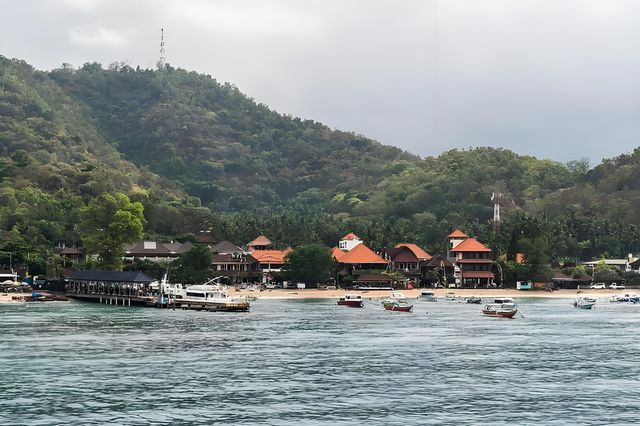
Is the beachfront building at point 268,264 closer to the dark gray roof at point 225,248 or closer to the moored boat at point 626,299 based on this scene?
the dark gray roof at point 225,248

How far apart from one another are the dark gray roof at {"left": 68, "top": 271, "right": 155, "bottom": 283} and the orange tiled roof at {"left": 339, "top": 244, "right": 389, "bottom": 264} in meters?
48.3

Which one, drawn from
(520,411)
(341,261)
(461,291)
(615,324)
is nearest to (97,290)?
(341,261)

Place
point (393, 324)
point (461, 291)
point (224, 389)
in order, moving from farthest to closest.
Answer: point (461, 291)
point (393, 324)
point (224, 389)

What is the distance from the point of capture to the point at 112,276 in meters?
144

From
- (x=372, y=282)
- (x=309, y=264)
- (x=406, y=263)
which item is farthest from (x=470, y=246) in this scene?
(x=309, y=264)

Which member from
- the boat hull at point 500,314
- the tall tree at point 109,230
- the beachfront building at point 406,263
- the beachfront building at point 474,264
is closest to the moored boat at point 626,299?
the beachfront building at point 474,264

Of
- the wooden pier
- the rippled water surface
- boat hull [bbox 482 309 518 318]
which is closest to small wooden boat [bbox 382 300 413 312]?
boat hull [bbox 482 309 518 318]

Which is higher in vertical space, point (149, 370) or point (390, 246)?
point (390, 246)

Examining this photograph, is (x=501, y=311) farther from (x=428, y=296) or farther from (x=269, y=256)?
(x=269, y=256)

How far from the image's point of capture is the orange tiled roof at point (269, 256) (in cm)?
18700

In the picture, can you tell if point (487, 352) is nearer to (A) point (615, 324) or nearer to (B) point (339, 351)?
(B) point (339, 351)

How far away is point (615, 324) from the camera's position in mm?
107250

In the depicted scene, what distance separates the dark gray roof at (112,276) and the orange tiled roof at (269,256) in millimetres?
45300

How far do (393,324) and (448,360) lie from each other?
34.3 m
